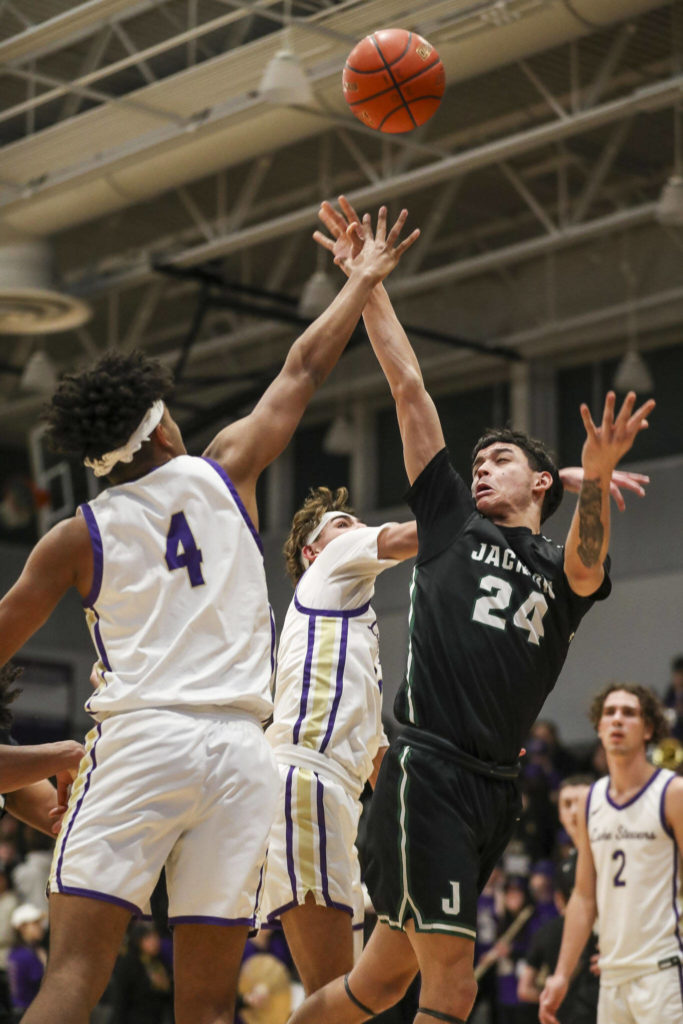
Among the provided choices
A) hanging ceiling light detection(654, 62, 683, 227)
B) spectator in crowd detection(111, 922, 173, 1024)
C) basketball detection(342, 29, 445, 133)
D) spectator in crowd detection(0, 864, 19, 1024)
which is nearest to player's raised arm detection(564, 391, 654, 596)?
basketball detection(342, 29, 445, 133)

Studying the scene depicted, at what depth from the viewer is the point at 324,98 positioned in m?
13.5

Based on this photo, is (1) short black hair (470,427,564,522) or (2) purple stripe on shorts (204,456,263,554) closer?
(2) purple stripe on shorts (204,456,263,554)

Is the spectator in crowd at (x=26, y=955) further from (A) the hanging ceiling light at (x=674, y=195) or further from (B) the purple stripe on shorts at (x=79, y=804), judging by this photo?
(B) the purple stripe on shorts at (x=79, y=804)

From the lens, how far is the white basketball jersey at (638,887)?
23.4ft

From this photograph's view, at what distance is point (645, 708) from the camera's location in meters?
7.55

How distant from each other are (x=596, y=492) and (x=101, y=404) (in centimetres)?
158

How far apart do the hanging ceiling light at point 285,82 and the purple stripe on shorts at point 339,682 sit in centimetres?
674

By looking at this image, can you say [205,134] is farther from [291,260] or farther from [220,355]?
[220,355]

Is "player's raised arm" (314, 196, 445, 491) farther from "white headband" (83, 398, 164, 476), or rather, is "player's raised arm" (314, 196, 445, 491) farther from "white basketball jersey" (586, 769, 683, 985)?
"white basketball jersey" (586, 769, 683, 985)

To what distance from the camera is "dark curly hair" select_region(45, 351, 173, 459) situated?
411 centimetres

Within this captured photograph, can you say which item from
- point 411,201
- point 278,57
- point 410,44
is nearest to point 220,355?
point 411,201

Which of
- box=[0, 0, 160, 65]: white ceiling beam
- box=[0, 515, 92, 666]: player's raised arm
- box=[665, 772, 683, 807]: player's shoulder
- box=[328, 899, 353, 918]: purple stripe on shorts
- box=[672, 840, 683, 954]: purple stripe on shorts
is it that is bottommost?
box=[672, 840, 683, 954]: purple stripe on shorts

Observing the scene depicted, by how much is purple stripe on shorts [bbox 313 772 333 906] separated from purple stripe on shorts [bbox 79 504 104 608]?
1884 mm

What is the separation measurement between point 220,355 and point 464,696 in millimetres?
17776
